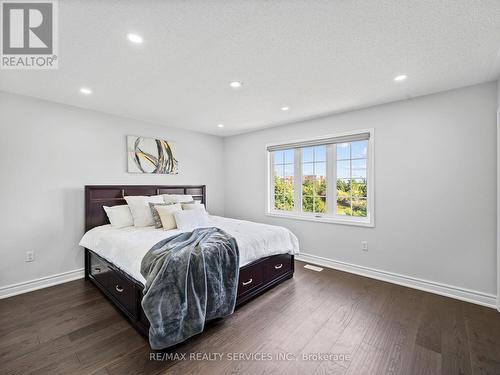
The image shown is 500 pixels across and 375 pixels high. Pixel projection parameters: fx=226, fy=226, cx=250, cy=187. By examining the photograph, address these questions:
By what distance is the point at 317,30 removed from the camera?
5.39ft

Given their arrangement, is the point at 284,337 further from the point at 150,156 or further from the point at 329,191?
the point at 150,156

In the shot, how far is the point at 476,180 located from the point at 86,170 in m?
4.99

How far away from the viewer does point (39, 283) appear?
2.90m

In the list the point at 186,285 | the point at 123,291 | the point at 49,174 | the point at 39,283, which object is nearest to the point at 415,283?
the point at 186,285

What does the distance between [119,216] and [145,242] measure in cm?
113

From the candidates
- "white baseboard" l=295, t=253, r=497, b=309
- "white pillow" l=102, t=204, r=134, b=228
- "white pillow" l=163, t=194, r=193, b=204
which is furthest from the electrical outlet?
"white baseboard" l=295, t=253, r=497, b=309

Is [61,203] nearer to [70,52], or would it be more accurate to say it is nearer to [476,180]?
[70,52]

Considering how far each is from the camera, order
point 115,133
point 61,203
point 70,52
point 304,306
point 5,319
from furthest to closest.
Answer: point 115,133, point 61,203, point 304,306, point 5,319, point 70,52

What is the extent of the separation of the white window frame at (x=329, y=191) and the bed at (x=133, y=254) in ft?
3.04

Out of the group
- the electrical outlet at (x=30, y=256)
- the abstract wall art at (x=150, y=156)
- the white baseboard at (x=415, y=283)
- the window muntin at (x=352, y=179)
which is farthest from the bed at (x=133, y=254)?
the window muntin at (x=352, y=179)

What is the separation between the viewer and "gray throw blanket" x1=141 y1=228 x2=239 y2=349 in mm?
1743

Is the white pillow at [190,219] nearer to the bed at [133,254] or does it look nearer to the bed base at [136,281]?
the bed at [133,254]

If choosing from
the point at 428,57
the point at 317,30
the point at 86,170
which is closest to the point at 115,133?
the point at 86,170

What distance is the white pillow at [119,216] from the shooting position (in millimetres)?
3146
